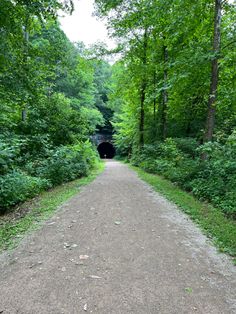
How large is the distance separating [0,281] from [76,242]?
1176 millimetres

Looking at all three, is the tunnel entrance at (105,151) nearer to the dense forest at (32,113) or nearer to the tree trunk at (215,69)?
the dense forest at (32,113)

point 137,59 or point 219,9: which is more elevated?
point 137,59

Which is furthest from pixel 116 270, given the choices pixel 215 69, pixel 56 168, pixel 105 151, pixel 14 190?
pixel 105 151

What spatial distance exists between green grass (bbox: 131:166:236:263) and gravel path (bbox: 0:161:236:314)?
0.20 m

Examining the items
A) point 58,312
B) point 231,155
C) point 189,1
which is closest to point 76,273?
point 58,312

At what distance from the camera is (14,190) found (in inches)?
195

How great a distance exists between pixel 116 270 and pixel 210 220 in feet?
8.29

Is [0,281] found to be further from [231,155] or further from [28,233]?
[231,155]

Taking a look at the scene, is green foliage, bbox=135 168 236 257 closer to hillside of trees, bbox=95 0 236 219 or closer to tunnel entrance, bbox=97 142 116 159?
hillside of trees, bbox=95 0 236 219

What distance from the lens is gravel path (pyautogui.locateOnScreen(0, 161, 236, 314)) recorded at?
195 centimetres

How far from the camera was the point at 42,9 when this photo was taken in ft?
16.3

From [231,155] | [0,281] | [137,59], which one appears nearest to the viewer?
[0,281]

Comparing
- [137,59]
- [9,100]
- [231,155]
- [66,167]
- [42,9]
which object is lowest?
[66,167]

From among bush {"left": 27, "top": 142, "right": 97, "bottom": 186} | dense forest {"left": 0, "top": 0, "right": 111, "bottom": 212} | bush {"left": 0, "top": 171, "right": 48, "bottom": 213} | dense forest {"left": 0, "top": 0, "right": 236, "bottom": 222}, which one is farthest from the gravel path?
bush {"left": 27, "top": 142, "right": 97, "bottom": 186}
